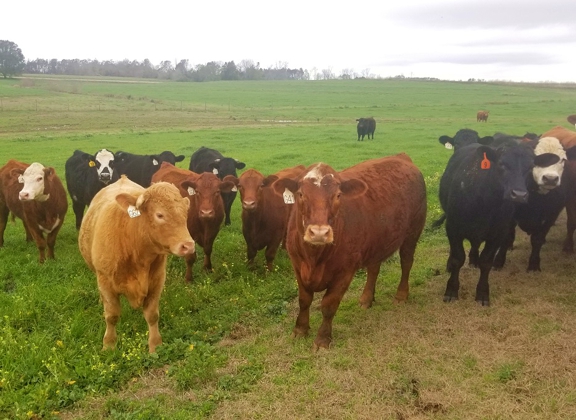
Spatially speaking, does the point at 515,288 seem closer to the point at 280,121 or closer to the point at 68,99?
the point at 280,121

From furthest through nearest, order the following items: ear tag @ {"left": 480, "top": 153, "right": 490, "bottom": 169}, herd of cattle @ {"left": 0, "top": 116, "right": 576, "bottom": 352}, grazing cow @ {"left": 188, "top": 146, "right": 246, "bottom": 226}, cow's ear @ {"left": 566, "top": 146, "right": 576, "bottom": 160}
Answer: grazing cow @ {"left": 188, "top": 146, "right": 246, "bottom": 226} → cow's ear @ {"left": 566, "top": 146, "right": 576, "bottom": 160} → ear tag @ {"left": 480, "top": 153, "right": 490, "bottom": 169} → herd of cattle @ {"left": 0, "top": 116, "right": 576, "bottom": 352}

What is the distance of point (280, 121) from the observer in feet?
117

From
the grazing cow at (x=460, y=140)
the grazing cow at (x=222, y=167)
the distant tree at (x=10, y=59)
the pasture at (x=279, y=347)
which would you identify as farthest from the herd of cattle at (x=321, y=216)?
the distant tree at (x=10, y=59)

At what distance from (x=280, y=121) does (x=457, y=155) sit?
96.1 ft

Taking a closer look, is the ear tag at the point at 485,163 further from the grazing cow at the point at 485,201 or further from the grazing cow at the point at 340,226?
the grazing cow at the point at 340,226

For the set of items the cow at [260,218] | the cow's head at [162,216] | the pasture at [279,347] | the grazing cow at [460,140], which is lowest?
the pasture at [279,347]

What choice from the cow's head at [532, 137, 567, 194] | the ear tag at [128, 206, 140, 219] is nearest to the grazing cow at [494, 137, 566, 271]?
the cow's head at [532, 137, 567, 194]

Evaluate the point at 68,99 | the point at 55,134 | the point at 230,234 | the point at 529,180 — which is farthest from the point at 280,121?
the point at 529,180

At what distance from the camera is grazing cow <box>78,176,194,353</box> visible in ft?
14.0

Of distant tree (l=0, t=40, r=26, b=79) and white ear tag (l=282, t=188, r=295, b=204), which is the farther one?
distant tree (l=0, t=40, r=26, b=79)

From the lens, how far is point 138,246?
14.6 feet

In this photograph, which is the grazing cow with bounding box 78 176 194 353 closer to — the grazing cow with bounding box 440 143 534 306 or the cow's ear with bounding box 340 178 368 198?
the cow's ear with bounding box 340 178 368 198

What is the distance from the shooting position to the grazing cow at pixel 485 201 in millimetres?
5434

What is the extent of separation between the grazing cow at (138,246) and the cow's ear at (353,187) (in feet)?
5.09
